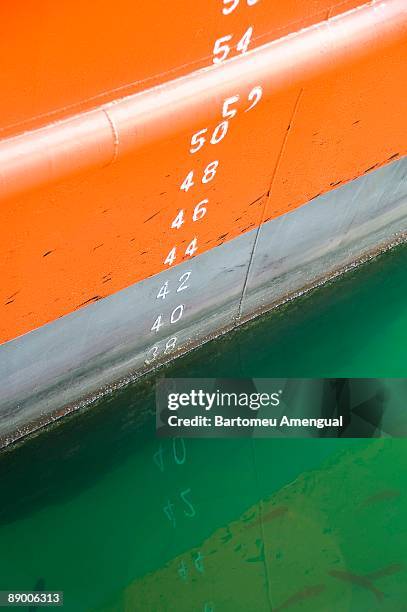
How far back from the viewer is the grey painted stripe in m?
3.41

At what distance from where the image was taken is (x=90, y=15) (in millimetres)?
2334

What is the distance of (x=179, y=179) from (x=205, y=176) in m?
0.13

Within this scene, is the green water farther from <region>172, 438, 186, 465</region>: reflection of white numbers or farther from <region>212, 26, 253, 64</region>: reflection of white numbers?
<region>212, 26, 253, 64</region>: reflection of white numbers

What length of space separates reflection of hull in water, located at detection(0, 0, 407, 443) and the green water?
10.5 inches

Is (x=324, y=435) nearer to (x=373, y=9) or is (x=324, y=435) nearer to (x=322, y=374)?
(x=322, y=374)

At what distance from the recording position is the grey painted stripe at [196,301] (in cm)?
341

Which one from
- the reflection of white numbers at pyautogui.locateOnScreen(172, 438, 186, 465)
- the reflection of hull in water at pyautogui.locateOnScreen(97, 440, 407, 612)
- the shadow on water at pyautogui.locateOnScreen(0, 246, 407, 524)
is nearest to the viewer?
the reflection of hull in water at pyautogui.locateOnScreen(97, 440, 407, 612)

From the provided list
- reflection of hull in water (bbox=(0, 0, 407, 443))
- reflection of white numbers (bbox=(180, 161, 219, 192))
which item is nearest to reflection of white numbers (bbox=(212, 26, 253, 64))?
reflection of hull in water (bbox=(0, 0, 407, 443))

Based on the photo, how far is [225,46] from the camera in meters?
2.73

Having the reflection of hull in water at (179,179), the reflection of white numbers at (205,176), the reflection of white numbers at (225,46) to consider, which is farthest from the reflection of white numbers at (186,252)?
the reflection of white numbers at (225,46)

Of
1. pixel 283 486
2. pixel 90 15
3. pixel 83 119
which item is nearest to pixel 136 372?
pixel 283 486

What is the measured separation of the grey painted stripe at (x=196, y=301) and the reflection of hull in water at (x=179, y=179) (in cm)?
1

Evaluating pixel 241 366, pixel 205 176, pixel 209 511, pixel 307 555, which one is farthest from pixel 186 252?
pixel 307 555

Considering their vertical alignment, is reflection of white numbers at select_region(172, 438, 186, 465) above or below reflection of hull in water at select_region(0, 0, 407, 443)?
below
